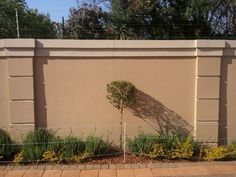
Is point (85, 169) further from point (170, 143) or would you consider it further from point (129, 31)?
point (129, 31)

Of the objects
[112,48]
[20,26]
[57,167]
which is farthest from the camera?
[20,26]

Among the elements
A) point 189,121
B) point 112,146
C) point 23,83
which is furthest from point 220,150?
point 23,83

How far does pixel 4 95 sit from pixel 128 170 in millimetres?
2531

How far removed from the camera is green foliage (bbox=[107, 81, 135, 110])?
290 inches

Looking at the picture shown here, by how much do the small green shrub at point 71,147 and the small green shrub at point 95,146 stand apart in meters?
0.11

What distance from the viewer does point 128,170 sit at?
22.4ft

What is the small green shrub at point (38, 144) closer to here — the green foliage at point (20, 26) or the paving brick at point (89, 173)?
the paving brick at point (89, 173)

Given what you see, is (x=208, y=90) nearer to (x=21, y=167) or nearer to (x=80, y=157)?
(x=80, y=157)

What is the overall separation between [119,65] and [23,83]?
1697 mm

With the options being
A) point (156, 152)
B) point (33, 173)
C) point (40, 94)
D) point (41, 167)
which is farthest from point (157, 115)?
point (33, 173)

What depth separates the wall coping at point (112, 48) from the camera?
730cm

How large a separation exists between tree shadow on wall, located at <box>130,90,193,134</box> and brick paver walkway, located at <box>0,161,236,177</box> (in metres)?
0.87

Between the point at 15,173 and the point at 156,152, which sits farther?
the point at 156,152

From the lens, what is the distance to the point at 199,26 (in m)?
14.0
